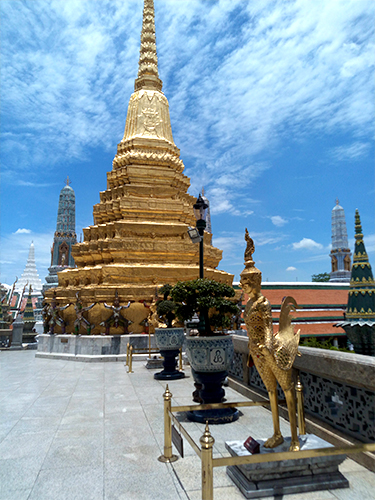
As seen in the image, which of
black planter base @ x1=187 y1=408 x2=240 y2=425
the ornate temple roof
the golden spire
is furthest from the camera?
the golden spire

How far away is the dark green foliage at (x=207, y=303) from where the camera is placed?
22.4 ft

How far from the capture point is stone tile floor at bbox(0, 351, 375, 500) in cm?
378

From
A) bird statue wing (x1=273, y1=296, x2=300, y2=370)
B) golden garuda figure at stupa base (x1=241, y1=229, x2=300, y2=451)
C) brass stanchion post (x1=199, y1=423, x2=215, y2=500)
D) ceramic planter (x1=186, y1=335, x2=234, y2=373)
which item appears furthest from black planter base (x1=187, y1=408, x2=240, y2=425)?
brass stanchion post (x1=199, y1=423, x2=215, y2=500)

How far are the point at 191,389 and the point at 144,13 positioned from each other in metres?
28.9

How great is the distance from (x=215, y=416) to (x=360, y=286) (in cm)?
811

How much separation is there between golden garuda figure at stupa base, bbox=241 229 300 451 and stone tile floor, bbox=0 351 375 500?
2.42 feet

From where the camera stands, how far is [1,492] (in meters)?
3.78

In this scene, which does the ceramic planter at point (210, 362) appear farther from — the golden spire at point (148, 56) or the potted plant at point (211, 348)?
the golden spire at point (148, 56)

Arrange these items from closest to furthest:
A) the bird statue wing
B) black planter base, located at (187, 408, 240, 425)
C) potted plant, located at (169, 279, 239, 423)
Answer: the bird statue wing, black planter base, located at (187, 408, 240, 425), potted plant, located at (169, 279, 239, 423)

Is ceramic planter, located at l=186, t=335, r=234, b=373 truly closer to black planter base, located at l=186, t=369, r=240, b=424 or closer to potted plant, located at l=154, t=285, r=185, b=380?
black planter base, located at l=186, t=369, r=240, b=424

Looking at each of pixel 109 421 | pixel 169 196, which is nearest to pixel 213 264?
pixel 169 196

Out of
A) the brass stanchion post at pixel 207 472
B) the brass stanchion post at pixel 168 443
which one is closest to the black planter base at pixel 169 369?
the brass stanchion post at pixel 168 443

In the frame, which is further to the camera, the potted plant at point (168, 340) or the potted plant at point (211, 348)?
the potted plant at point (168, 340)

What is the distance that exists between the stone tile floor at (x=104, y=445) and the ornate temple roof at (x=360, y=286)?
5.96 m
